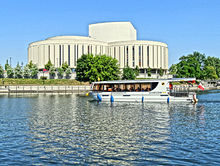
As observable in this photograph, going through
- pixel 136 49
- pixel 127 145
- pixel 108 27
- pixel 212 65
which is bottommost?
pixel 127 145

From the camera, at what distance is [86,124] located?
25.0 metres

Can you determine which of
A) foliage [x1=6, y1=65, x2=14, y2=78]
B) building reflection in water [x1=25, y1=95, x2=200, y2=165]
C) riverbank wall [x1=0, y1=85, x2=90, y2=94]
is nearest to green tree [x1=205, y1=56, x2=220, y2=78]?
riverbank wall [x1=0, y1=85, x2=90, y2=94]

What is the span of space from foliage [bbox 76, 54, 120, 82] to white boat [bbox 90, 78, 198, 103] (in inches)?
2384

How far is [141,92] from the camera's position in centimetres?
4916

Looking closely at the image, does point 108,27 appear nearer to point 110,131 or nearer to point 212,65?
point 212,65

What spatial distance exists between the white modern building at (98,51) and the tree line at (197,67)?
51.4ft

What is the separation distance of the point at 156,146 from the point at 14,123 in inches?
601

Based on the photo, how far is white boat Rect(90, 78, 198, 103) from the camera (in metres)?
47.7

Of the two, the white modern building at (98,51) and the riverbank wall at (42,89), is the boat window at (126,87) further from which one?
the white modern building at (98,51)

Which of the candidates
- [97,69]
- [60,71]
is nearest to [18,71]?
[60,71]

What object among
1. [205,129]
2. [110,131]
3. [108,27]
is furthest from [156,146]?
[108,27]

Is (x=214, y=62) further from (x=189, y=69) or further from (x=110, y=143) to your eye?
(x=110, y=143)

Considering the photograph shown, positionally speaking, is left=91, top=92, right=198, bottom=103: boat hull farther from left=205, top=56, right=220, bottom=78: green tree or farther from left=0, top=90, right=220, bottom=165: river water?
left=205, top=56, right=220, bottom=78: green tree

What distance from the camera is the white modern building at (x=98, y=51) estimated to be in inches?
6511
